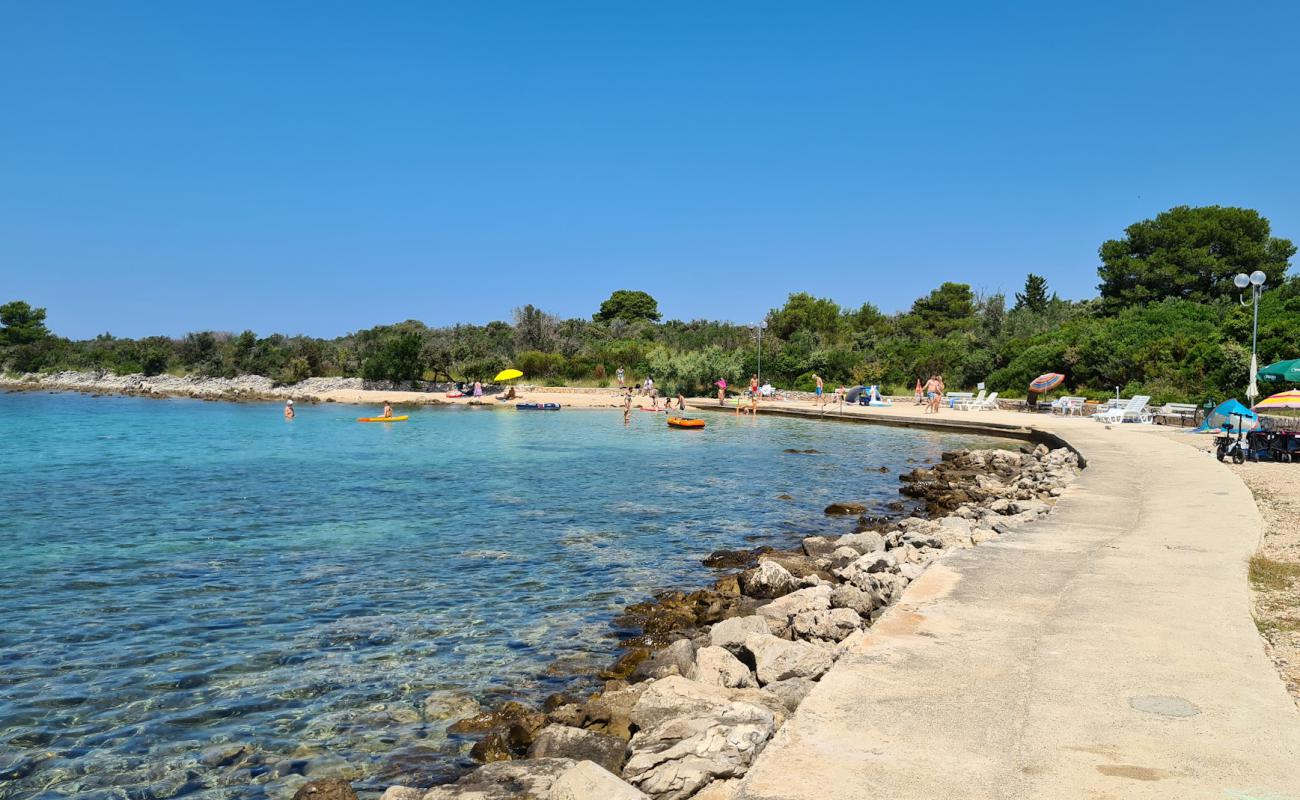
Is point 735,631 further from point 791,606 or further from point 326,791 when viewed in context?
point 326,791

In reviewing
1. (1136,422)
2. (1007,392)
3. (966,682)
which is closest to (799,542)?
(966,682)

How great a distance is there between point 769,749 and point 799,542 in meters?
9.60

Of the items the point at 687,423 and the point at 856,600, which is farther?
the point at 687,423

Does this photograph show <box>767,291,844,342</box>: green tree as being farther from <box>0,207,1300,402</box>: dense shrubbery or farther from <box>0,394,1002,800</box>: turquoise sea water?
<box>0,394,1002,800</box>: turquoise sea water

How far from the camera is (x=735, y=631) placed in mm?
7402

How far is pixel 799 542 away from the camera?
13.7 m

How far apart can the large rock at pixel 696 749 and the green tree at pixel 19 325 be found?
376 feet

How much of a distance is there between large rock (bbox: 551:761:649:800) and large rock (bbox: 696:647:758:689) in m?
2.03

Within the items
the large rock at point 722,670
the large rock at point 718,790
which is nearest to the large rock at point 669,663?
the large rock at point 722,670

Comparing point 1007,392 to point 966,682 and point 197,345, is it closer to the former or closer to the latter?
point 966,682

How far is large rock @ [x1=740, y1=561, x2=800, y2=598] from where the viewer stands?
9664 mm

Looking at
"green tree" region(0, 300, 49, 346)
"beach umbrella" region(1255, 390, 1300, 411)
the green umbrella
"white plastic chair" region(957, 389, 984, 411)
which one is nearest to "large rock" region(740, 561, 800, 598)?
"beach umbrella" region(1255, 390, 1300, 411)

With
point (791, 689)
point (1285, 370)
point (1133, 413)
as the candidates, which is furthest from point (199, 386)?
point (791, 689)

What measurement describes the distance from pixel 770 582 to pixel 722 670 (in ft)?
10.9
